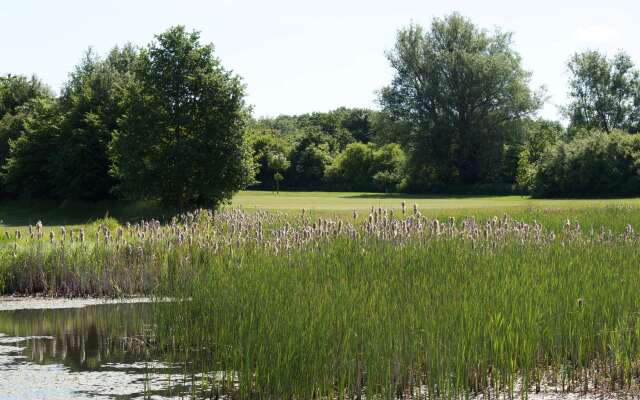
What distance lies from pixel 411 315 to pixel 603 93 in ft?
289

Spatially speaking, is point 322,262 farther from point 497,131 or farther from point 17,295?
point 497,131

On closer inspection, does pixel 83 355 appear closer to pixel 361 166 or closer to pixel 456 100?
pixel 456 100

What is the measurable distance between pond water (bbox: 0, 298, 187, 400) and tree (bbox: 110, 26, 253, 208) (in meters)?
21.4

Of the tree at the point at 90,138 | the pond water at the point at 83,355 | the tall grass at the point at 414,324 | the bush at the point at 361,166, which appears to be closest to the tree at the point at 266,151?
the bush at the point at 361,166

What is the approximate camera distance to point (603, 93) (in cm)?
9088

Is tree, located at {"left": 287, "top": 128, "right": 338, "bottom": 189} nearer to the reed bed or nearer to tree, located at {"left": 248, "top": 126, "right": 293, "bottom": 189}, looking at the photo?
tree, located at {"left": 248, "top": 126, "right": 293, "bottom": 189}

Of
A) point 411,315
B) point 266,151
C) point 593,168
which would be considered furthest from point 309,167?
point 411,315

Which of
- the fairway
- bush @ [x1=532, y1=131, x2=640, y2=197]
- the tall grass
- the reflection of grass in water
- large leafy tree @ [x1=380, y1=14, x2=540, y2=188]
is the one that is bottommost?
the reflection of grass in water

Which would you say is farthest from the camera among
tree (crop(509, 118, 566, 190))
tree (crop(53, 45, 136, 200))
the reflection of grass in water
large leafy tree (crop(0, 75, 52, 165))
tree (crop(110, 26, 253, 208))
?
large leafy tree (crop(0, 75, 52, 165))

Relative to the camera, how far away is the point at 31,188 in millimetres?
50844

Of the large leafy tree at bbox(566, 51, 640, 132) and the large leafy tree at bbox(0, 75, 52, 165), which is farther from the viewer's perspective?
the large leafy tree at bbox(566, 51, 640, 132)

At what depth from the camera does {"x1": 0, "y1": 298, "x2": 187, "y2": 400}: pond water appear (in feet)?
31.2

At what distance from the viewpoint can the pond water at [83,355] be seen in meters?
9.52

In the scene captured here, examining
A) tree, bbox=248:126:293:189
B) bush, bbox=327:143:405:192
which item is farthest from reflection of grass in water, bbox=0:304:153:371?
tree, bbox=248:126:293:189
